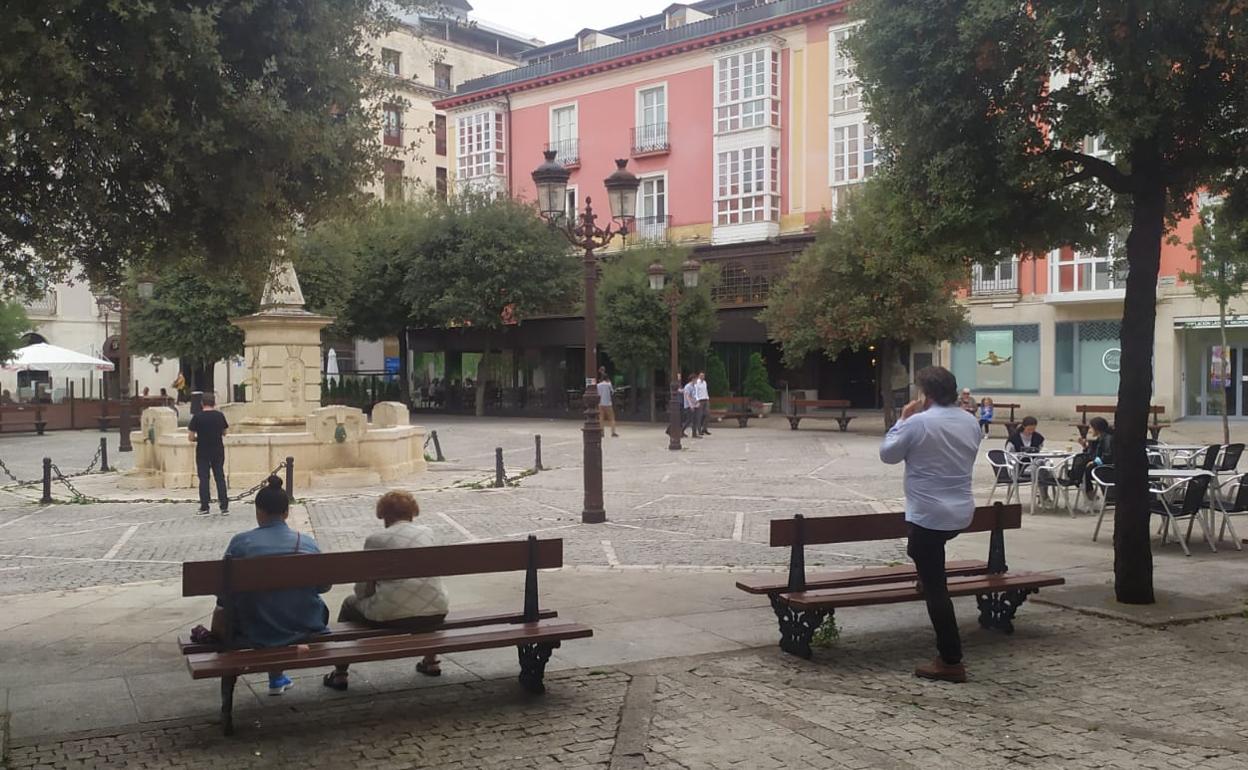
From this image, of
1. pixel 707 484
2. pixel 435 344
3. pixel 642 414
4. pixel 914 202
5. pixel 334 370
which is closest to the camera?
pixel 914 202

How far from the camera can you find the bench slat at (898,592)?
6340mm

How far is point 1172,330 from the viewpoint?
31.1m

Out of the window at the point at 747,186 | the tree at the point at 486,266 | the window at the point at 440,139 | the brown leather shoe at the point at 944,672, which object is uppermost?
the window at the point at 440,139

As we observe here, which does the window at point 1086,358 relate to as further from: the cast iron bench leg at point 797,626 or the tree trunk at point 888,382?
the cast iron bench leg at point 797,626

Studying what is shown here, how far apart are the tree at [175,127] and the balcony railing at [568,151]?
117 feet

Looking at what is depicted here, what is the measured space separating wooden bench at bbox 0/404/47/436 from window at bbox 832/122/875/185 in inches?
1009

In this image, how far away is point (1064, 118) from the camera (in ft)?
25.9

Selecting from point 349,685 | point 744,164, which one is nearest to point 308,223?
point 349,685

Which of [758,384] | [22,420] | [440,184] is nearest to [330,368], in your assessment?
[440,184]

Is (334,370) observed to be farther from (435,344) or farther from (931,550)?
(931,550)

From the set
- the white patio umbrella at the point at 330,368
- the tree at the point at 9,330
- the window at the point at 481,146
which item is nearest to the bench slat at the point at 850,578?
the tree at the point at 9,330

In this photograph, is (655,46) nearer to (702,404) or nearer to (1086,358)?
(702,404)

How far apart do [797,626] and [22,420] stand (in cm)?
3149

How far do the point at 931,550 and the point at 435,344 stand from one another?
127 feet
